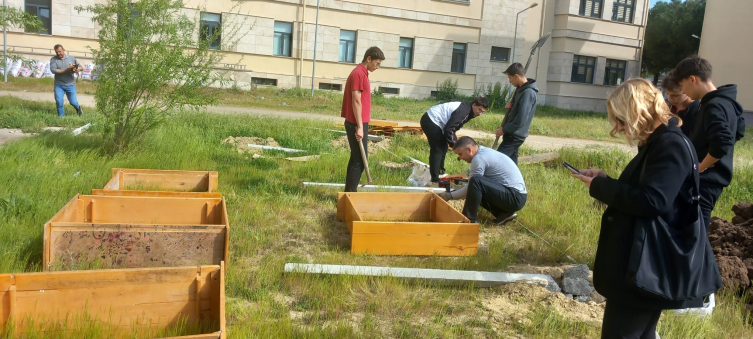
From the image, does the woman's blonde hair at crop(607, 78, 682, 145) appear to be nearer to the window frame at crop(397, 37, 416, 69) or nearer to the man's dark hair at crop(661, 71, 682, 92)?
the man's dark hair at crop(661, 71, 682, 92)

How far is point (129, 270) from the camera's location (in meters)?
3.49

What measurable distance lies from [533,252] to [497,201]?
806 mm

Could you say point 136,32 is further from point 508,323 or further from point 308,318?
point 508,323

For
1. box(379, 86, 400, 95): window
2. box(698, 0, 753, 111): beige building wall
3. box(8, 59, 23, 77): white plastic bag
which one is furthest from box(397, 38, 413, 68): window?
box(8, 59, 23, 77): white plastic bag

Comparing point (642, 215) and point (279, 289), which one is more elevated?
point (642, 215)

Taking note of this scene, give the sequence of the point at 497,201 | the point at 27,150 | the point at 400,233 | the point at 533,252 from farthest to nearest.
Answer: the point at 27,150, the point at 497,201, the point at 533,252, the point at 400,233

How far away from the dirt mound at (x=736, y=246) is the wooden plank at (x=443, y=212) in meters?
2.22

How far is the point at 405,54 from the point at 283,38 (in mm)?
7051

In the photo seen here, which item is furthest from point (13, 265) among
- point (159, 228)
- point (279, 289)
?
point (279, 289)

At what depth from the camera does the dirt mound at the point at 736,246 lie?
5.00 meters

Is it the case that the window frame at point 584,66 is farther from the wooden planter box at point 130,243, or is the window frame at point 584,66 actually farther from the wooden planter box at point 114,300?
the wooden planter box at point 114,300

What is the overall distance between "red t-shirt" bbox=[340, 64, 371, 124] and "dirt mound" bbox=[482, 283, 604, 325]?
3.05 metres

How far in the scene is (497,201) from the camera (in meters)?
6.57

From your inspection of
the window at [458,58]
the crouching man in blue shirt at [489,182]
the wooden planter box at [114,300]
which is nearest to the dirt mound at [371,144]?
the crouching man in blue shirt at [489,182]
